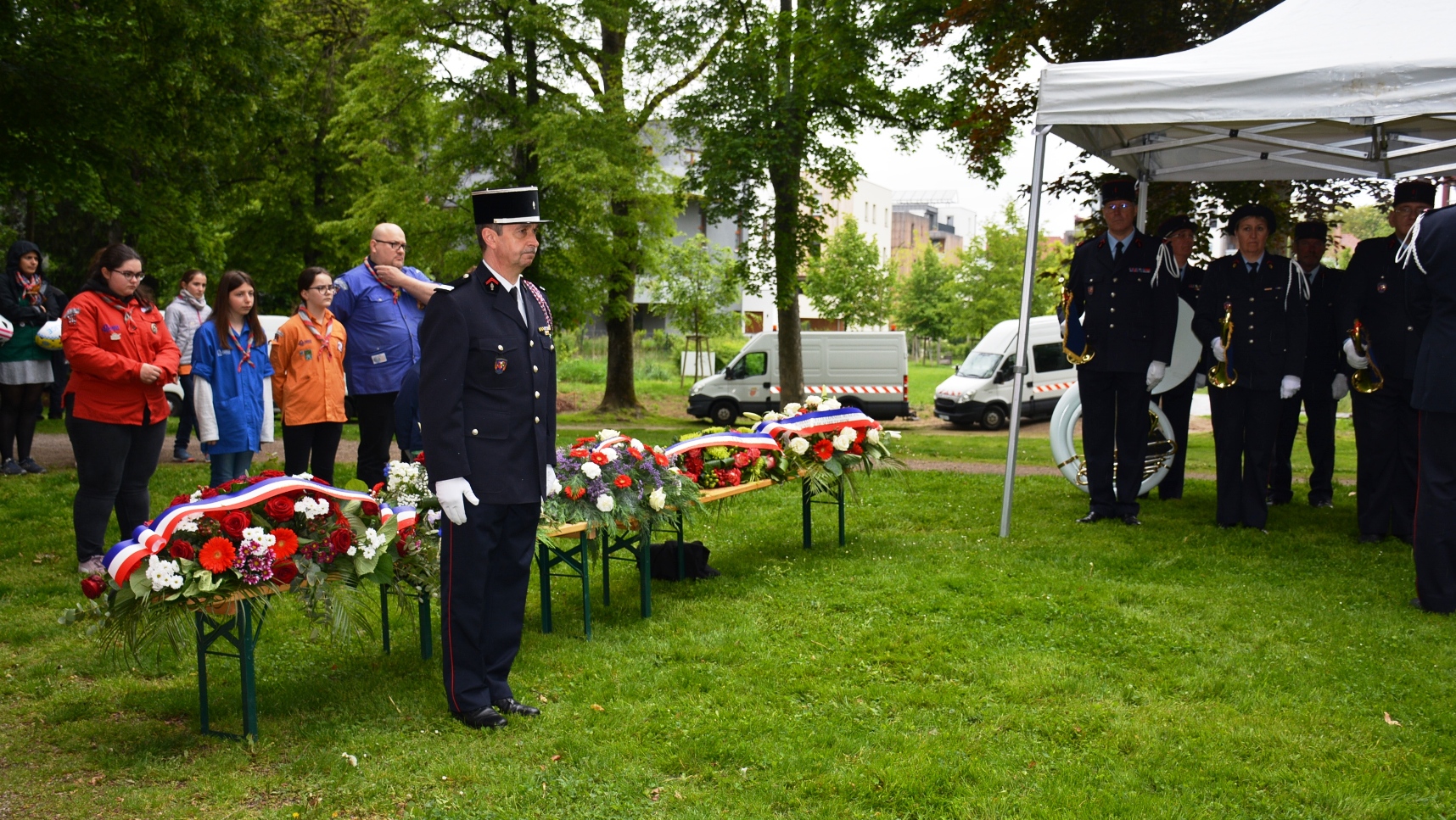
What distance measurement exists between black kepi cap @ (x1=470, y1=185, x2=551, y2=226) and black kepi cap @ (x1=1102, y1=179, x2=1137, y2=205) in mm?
5441

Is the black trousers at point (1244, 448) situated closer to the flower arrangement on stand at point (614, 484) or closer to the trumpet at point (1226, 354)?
the trumpet at point (1226, 354)

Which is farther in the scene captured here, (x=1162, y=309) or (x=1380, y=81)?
(x=1162, y=309)

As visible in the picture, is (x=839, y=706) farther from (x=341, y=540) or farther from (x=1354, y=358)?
(x=1354, y=358)

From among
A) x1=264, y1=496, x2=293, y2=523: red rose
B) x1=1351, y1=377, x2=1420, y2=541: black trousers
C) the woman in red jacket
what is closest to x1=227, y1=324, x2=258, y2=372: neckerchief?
the woman in red jacket

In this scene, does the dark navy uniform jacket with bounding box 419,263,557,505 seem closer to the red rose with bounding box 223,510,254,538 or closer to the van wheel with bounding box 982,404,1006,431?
the red rose with bounding box 223,510,254,538

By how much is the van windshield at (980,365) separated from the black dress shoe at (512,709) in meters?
20.4

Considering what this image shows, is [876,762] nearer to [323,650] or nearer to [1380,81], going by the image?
[323,650]

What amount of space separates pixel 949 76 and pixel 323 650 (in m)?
16.0

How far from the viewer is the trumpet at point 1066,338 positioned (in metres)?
8.56

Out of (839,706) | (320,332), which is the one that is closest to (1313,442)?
(839,706)

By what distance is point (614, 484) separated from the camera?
569cm

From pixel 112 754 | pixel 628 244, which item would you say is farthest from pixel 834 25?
pixel 112 754

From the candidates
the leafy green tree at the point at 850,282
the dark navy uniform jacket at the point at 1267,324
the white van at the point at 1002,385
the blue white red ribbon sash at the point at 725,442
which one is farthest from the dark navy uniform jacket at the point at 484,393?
the leafy green tree at the point at 850,282

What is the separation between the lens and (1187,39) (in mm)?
12188
